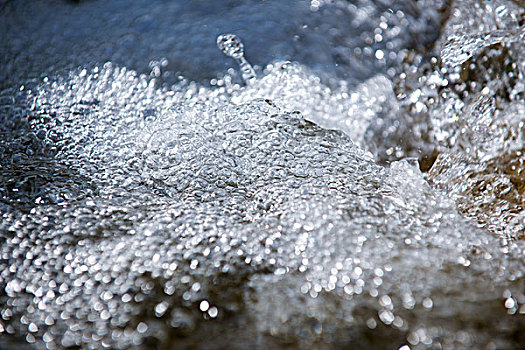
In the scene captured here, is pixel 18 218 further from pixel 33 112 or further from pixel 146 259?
pixel 33 112

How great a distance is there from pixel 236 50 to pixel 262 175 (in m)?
0.63

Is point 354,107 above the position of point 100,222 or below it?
below

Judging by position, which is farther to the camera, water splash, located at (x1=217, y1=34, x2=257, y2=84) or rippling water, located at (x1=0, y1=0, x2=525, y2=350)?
water splash, located at (x1=217, y1=34, x2=257, y2=84)

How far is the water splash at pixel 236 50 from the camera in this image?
4.98ft

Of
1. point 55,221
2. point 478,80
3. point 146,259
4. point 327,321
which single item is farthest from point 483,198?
point 55,221

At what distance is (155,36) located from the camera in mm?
1624

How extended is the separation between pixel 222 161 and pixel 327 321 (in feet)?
1.52

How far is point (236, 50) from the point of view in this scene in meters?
1.57

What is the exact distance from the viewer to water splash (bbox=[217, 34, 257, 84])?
1.52m

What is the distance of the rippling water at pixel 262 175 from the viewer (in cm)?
78

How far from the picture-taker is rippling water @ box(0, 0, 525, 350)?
776mm

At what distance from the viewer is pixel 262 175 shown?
1.07 meters

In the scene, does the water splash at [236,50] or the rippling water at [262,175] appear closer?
the rippling water at [262,175]

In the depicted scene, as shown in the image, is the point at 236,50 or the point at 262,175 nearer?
the point at 262,175
